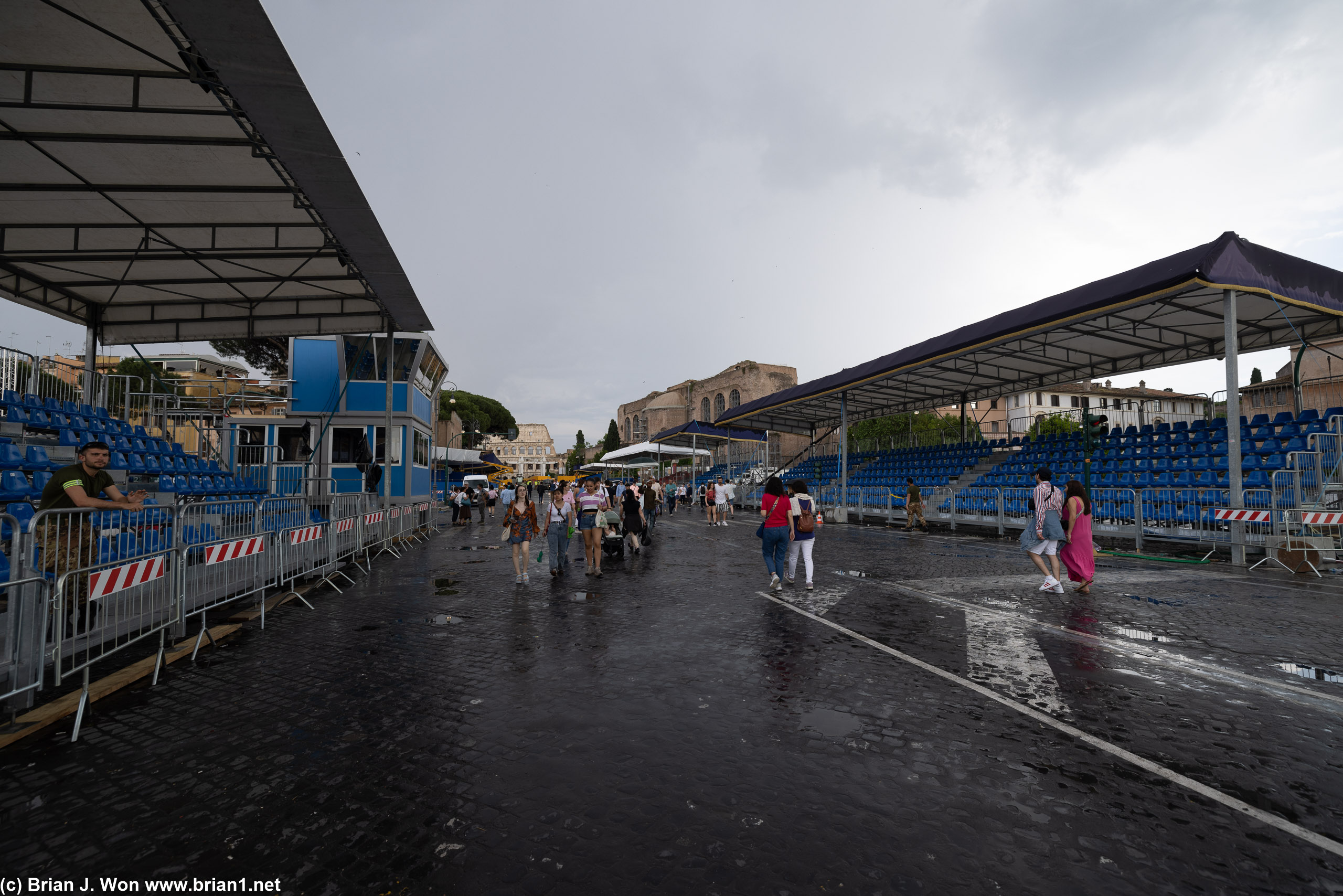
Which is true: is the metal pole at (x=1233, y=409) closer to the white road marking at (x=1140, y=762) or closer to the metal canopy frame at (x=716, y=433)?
the white road marking at (x=1140, y=762)

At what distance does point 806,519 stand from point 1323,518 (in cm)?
953

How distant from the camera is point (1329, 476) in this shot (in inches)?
482

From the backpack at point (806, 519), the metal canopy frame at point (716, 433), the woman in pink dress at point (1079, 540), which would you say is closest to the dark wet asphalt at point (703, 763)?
the woman in pink dress at point (1079, 540)

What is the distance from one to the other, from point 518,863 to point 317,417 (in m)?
18.6

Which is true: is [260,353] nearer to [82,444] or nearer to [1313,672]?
[82,444]

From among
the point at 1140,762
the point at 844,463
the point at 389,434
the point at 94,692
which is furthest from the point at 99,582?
the point at 844,463

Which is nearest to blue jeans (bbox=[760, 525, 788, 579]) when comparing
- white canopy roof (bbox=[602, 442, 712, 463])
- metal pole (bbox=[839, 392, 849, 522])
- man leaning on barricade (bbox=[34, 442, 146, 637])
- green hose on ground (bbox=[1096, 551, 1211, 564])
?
man leaning on barricade (bbox=[34, 442, 146, 637])

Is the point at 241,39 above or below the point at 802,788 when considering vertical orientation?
above

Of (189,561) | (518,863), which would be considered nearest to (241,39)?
(189,561)

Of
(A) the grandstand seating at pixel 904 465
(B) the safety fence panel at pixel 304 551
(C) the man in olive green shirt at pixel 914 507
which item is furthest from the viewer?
(A) the grandstand seating at pixel 904 465

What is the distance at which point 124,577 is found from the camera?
5.21m

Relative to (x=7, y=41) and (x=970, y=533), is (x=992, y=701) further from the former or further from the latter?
(x=970, y=533)

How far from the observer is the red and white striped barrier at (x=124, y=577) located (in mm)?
4895

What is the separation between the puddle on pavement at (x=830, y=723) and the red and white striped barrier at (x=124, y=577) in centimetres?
548
